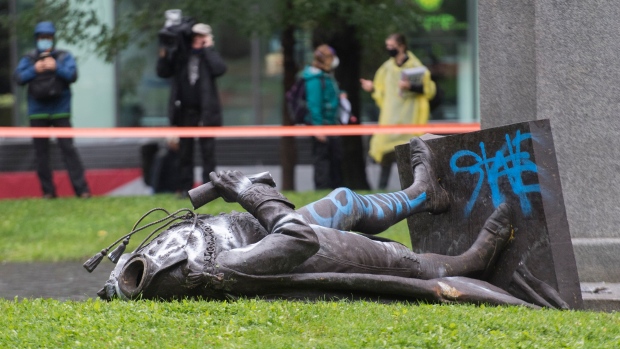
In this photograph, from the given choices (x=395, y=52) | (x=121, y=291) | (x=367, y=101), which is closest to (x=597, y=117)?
(x=121, y=291)

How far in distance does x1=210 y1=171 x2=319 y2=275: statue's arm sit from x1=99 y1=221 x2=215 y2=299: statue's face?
0.12 m

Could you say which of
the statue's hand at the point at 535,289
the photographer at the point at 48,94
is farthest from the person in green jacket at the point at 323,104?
the statue's hand at the point at 535,289

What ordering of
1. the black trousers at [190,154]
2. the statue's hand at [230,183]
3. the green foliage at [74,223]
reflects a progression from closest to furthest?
the statue's hand at [230,183], the green foliage at [74,223], the black trousers at [190,154]

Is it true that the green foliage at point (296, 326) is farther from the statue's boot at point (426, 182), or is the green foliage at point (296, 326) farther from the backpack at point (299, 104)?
the backpack at point (299, 104)

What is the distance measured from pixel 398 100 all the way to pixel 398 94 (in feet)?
0.40

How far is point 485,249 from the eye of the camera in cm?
601

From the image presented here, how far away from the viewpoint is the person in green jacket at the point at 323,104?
44.4ft

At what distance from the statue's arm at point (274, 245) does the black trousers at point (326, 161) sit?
8268mm

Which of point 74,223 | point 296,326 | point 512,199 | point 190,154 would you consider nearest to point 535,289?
point 512,199

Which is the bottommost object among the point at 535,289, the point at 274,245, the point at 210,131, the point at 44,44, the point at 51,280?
the point at 51,280

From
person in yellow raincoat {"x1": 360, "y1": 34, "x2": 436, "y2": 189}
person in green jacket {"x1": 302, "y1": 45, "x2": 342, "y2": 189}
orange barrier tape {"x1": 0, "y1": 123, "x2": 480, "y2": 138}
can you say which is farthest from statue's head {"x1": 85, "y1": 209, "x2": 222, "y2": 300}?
person in yellow raincoat {"x1": 360, "y1": 34, "x2": 436, "y2": 189}

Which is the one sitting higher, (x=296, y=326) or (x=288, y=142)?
(x=288, y=142)

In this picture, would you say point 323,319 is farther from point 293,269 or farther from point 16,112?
point 16,112

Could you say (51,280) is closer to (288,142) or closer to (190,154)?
(190,154)
